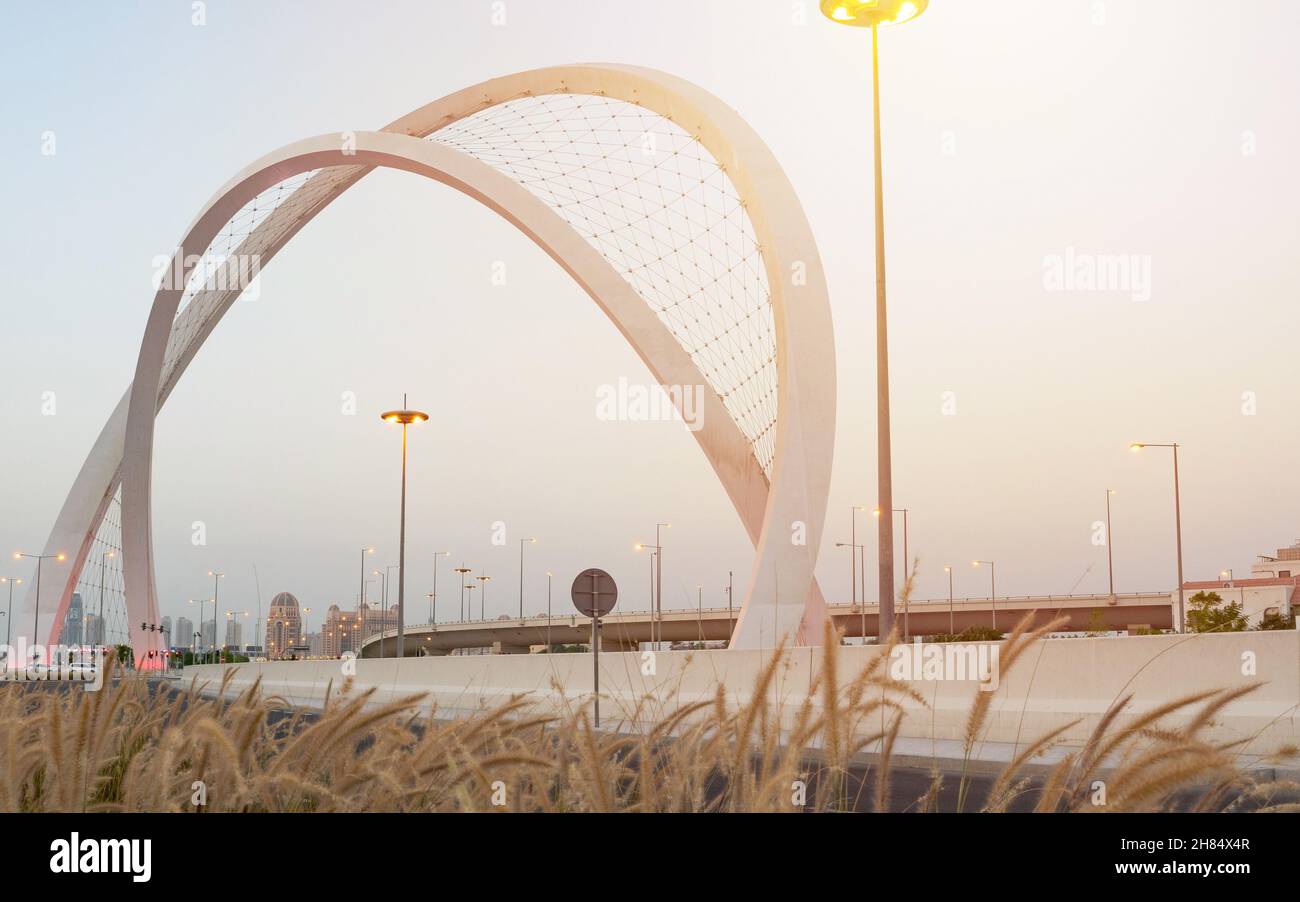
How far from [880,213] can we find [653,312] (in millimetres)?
10088

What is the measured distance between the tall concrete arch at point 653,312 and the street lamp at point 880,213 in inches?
110

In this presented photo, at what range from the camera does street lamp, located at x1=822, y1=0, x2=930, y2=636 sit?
679 inches

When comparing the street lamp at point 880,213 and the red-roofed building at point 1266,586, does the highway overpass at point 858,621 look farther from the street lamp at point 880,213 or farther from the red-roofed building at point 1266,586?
the street lamp at point 880,213

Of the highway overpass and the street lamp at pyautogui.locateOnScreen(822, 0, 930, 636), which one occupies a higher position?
the street lamp at pyautogui.locateOnScreen(822, 0, 930, 636)

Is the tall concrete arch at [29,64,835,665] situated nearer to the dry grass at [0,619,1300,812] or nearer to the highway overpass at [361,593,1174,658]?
the dry grass at [0,619,1300,812]

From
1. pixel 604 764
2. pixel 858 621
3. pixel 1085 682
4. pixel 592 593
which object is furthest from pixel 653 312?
pixel 858 621

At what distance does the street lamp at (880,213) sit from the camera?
17250 millimetres

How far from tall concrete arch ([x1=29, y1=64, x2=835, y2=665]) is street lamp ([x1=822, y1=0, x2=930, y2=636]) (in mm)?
2785

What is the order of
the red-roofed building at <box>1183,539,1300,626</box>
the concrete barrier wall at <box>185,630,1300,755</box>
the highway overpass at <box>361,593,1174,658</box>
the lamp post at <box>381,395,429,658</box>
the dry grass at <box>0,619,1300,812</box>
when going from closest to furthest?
the dry grass at <box>0,619,1300,812</box>, the concrete barrier wall at <box>185,630,1300,755</box>, the lamp post at <box>381,395,429,658</box>, the red-roofed building at <box>1183,539,1300,626</box>, the highway overpass at <box>361,593,1174,658</box>

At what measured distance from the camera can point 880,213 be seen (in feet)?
60.8

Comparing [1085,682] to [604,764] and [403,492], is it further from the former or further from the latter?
[403,492]

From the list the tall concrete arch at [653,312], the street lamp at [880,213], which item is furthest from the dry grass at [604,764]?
the street lamp at [880,213]

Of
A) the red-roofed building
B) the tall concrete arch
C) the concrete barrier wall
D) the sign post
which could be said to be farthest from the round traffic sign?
the red-roofed building
